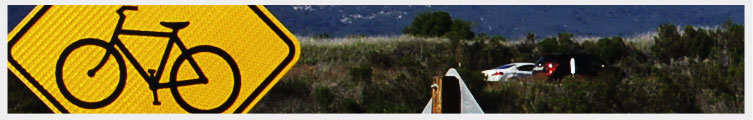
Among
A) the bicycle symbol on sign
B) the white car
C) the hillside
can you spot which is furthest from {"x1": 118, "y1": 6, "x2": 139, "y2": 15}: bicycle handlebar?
the hillside

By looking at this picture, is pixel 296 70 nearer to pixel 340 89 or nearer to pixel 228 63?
pixel 340 89

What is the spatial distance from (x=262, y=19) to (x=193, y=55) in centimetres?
14

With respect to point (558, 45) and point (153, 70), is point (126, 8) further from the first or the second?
point (558, 45)

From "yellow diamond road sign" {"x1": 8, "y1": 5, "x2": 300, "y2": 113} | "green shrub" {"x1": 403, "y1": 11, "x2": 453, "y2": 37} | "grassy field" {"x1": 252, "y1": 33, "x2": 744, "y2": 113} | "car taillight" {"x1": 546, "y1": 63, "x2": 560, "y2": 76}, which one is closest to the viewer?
"yellow diamond road sign" {"x1": 8, "y1": 5, "x2": 300, "y2": 113}

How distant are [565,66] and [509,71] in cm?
200

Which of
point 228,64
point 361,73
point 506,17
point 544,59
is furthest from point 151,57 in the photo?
point 506,17

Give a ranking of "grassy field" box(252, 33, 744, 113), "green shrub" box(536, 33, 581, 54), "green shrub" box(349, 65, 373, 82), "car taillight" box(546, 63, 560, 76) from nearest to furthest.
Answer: "grassy field" box(252, 33, 744, 113) < "car taillight" box(546, 63, 560, 76) < "green shrub" box(349, 65, 373, 82) < "green shrub" box(536, 33, 581, 54)

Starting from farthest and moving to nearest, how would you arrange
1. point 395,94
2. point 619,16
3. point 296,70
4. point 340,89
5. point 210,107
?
point 619,16 < point 296,70 < point 340,89 < point 395,94 < point 210,107

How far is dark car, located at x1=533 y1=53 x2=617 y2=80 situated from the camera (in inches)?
1014

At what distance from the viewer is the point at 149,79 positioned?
106 inches

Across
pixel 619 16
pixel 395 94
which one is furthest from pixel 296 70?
pixel 619 16

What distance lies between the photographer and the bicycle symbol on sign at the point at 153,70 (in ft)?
8.83

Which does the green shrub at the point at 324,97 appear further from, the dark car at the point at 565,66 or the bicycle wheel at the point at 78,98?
the bicycle wheel at the point at 78,98

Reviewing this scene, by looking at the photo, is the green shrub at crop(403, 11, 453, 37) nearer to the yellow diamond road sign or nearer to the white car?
the white car
